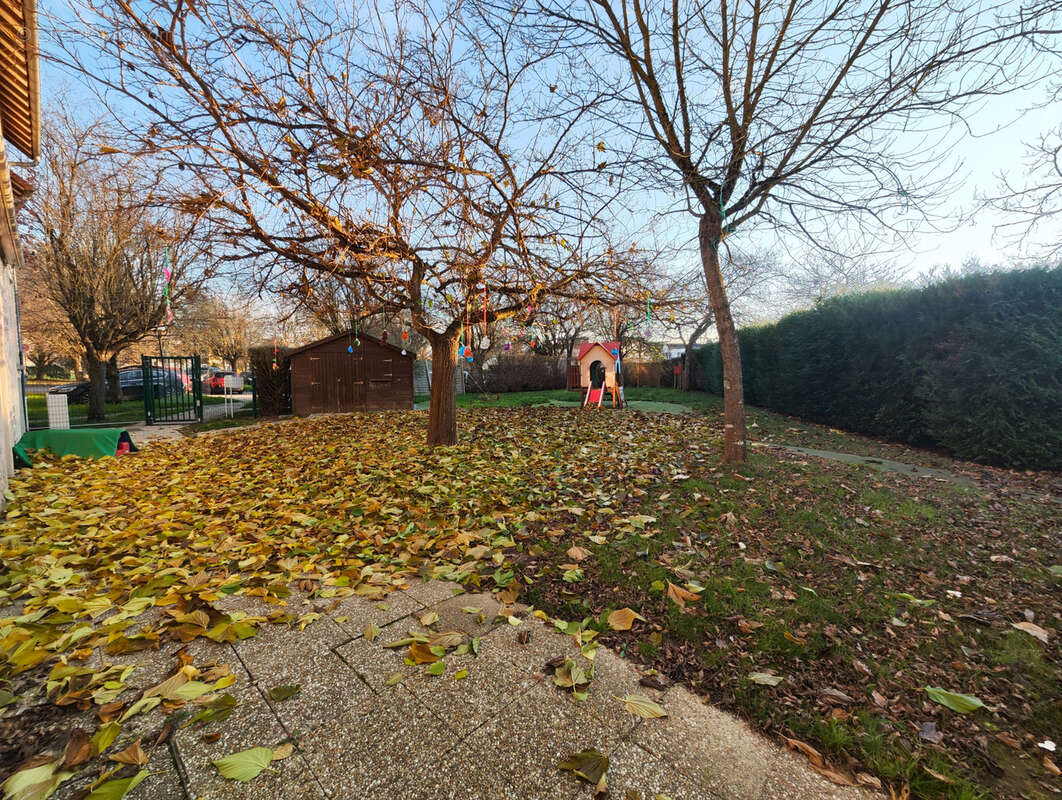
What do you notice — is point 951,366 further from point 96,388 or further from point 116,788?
point 96,388

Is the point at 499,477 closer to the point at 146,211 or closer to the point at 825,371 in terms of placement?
the point at 146,211

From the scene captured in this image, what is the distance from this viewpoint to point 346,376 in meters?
13.1

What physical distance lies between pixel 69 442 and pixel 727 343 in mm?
9762

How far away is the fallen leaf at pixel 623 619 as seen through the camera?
2.29 meters

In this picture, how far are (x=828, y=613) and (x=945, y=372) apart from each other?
6510 millimetres

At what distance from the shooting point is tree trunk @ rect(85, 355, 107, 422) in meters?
12.5

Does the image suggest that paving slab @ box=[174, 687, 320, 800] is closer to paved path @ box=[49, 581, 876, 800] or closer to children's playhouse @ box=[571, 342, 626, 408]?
paved path @ box=[49, 581, 876, 800]

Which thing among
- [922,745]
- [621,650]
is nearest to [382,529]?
[621,650]

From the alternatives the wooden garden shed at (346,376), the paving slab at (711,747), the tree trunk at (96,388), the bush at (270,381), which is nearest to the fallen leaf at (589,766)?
the paving slab at (711,747)

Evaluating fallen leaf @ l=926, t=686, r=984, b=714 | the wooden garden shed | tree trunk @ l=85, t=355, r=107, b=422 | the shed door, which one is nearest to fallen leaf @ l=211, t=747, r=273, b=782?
fallen leaf @ l=926, t=686, r=984, b=714

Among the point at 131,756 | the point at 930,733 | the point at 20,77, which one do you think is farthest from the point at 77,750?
the point at 20,77

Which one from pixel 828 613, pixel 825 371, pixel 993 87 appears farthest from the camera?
pixel 825 371

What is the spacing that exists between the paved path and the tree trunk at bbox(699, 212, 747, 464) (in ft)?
12.0

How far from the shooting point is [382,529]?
11.9ft
